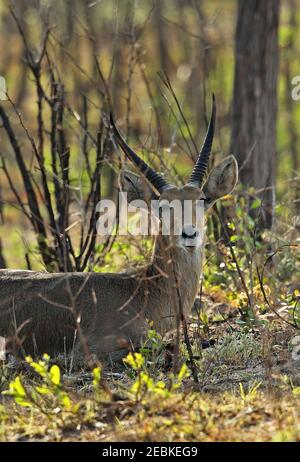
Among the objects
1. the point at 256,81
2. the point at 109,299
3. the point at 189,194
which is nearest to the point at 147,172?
the point at 189,194

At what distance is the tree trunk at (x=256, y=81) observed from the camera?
11.2 metres

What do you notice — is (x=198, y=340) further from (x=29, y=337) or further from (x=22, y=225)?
(x=22, y=225)

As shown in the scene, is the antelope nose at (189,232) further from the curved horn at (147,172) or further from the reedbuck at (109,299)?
the curved horn at (147,172)

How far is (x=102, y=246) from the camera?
392 inches

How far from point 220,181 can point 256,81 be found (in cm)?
354

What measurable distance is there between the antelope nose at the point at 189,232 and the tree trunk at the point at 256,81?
3.78 m

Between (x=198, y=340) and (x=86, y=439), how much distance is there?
6.47 feet

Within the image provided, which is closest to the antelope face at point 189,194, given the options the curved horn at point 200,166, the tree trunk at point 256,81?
the curved horn at point 200,166

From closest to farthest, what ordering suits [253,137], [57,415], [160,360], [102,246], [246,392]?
[57,415], [246,392], [160,360], [102,246], [253,137]

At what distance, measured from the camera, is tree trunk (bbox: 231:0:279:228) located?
1123 cm

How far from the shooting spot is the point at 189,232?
Answer: 750cm

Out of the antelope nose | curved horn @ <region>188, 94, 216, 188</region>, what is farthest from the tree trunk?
the antelope nose
